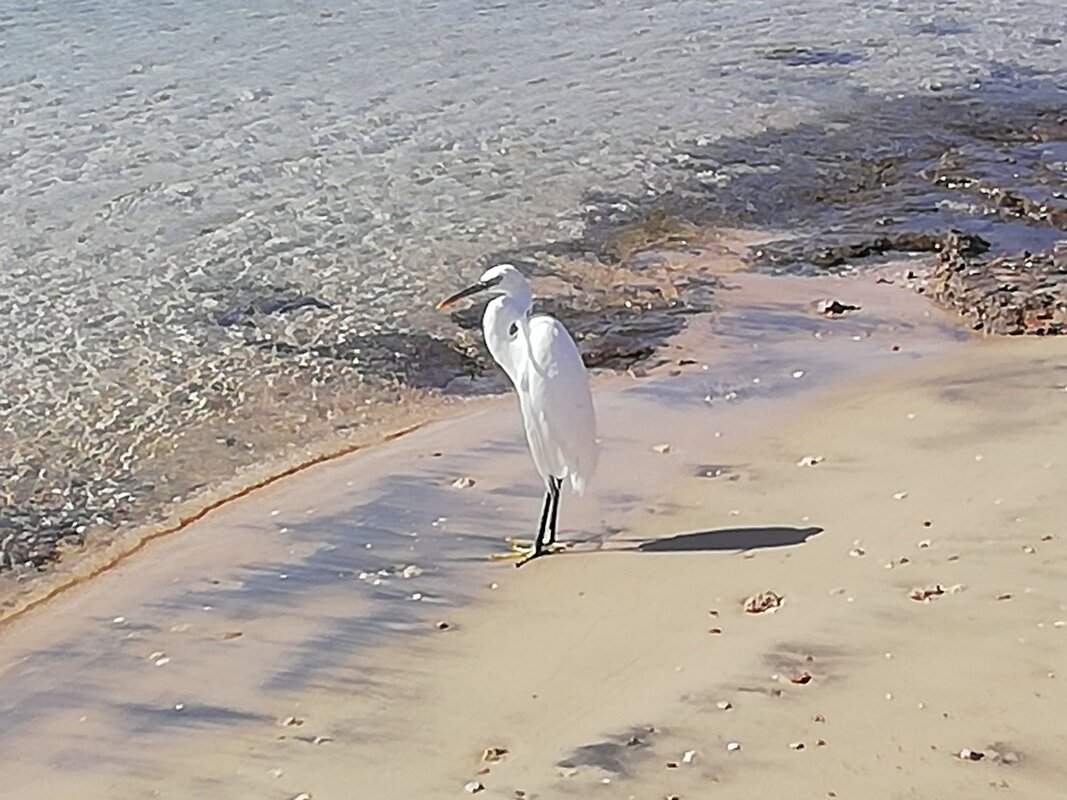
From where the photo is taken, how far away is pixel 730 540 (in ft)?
21.7

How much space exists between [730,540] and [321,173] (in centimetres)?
682

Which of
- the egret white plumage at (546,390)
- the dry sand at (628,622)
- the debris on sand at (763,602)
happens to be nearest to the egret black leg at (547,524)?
the egret white plumage at (546,390)

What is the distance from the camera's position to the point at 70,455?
816 cm

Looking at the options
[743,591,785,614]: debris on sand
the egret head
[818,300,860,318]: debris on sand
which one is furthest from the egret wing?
[818,300,860,318]: debris on sand

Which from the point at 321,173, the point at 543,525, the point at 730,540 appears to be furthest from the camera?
the point at 321,173

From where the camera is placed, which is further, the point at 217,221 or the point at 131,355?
the point at 217,221

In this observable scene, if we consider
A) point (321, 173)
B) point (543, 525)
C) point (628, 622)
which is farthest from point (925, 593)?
point (321, 173)

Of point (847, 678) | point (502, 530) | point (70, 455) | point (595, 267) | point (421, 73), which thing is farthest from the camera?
point (421, 73)

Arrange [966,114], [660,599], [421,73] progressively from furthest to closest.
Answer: [421,73], [966,114], [660,599]

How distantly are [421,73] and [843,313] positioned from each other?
23.0 ft

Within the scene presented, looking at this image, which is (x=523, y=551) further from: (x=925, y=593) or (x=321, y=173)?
(x=321, y=173)

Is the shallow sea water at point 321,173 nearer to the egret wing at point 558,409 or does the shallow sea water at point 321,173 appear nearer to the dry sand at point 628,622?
the dry sand at point 628,622

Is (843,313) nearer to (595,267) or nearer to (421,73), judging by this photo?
(595,267)

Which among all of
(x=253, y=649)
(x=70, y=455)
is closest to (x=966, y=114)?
(x=70, y=455)
